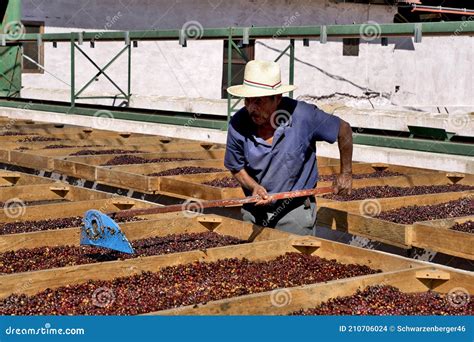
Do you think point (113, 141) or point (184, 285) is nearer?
point (184, 285)

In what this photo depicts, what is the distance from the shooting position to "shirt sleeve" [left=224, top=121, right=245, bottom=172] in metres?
5.27

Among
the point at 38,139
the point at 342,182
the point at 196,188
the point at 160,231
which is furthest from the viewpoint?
the point at 38,139

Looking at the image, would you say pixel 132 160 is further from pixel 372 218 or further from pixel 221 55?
pixel 221 55

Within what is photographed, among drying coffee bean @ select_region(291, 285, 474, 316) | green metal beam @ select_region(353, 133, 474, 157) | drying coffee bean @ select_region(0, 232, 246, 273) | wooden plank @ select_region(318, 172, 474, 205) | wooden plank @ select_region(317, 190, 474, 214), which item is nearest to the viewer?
drying coffee bean @ select_region(291, 285, 474, 316)

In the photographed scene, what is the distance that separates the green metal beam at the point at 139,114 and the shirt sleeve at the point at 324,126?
6724 millimetres

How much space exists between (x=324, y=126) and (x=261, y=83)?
461mm

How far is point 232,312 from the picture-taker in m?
3.83

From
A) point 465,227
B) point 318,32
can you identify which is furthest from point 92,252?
point 318,32

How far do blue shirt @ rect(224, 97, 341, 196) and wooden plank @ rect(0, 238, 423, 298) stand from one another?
388 millimetres

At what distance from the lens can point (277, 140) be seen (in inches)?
204

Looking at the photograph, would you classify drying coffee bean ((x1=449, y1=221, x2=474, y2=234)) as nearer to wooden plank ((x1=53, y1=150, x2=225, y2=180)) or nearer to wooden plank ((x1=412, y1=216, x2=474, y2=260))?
wooden plank ((x1=412, y1=216, x2=474, y2=260))

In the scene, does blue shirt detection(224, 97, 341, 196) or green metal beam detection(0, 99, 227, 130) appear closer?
blue shirt detection(224, 97, 341, 196)

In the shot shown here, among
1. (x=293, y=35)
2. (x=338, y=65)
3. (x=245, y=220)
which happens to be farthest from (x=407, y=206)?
(x=338, y=65)

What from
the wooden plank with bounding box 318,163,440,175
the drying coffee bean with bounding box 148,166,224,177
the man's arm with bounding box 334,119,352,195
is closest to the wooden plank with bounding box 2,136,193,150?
the drying coffee bean with bounding box 148,166,224,177
